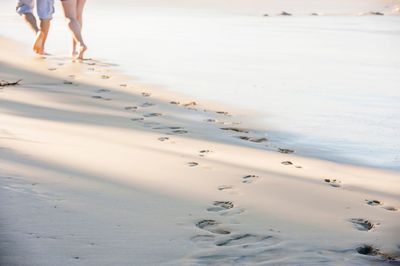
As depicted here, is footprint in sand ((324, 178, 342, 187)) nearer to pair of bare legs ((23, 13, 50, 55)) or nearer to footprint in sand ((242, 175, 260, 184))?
footprint in sand ((242, 175, 260, 184))

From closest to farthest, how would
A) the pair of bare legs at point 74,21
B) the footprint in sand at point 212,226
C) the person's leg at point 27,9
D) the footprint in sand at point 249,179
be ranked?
the footprint in sand at point 212,226 → the footprint in sand at point 249,179 → the pair of bare legs at point 74,21 → the person's leg at point 27,9

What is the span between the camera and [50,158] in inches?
171

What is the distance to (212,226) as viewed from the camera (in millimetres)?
3430

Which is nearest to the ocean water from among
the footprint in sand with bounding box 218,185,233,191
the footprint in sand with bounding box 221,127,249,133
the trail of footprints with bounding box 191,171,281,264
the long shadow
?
the footprint in sand with bounding box 221,127,249,133

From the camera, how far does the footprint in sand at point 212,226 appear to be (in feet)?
11.0

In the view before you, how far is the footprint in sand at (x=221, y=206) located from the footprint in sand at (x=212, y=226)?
0.19 m

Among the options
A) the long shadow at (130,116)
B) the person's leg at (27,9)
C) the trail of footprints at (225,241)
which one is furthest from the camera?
the person's leg at (27,9)

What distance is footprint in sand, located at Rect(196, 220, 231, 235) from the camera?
3.35 m

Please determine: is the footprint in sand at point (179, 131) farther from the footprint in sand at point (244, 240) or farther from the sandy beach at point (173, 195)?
the footprint in sand at point (244, 240)

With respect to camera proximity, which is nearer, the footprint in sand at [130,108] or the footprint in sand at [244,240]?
the footprint in sand at [244,240]

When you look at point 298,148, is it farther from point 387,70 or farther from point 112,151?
point 387,70

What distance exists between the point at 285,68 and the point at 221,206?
624 cm

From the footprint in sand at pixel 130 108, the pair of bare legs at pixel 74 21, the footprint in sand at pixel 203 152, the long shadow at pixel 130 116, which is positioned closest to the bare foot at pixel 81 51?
the pair of bare legs at pixel 74 21

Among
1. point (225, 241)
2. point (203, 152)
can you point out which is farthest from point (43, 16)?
point (225, 241)
